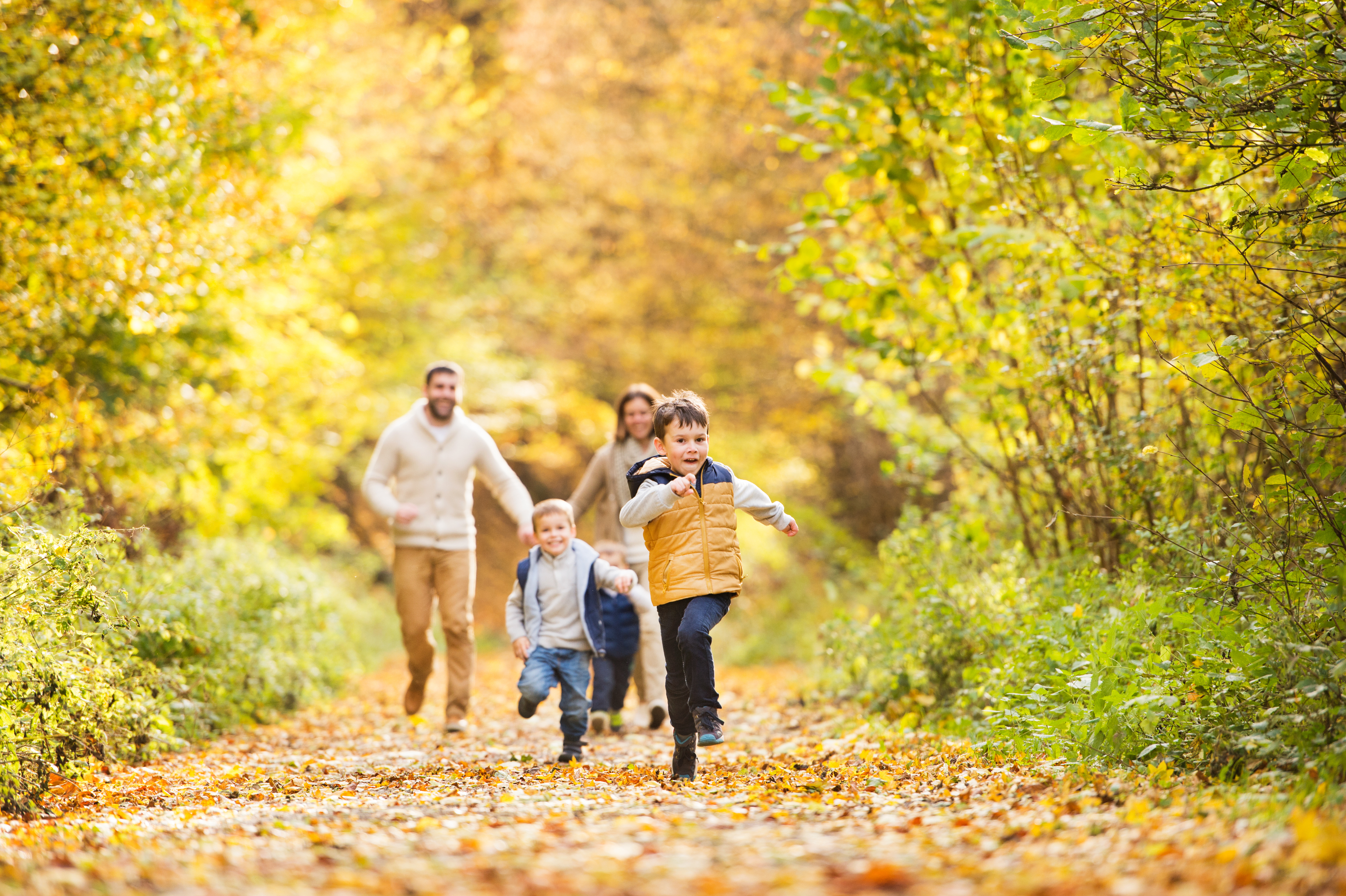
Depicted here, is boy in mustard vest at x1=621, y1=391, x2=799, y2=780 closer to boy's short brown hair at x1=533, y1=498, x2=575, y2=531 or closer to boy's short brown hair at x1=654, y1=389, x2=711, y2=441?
boy's short brown hair at x1=654, y1=389, x2=711, y2=441

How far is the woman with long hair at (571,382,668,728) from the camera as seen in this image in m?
8.14

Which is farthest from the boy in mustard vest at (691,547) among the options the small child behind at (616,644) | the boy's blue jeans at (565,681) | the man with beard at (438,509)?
the man with beard at (438,509)

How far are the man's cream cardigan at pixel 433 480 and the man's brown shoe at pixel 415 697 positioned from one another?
1099 mm

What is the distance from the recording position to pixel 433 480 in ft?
26.6

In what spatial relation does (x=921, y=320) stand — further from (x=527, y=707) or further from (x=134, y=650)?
(x=134, y=650)

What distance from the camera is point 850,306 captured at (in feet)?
27.2

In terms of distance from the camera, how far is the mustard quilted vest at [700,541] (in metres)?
5.37

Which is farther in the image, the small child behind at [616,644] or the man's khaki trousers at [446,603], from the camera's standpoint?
the man's khaki trousers at [446,603]

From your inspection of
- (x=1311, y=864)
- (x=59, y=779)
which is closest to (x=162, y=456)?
(x=59, y=779)

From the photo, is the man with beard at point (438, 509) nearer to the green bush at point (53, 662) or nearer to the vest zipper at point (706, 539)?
the green bush at point (53, 662)

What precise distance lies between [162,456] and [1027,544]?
747cm

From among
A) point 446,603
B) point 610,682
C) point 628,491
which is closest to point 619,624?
point 610,682

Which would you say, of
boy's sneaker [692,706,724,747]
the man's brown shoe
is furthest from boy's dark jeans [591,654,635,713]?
boy's sneaker [692,706,724,747]

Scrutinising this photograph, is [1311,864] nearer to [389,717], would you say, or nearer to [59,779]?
[59,779]
